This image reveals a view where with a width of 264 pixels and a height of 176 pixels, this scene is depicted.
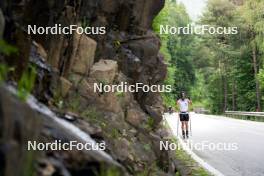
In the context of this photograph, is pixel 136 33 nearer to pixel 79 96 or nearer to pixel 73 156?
pixel 79 96

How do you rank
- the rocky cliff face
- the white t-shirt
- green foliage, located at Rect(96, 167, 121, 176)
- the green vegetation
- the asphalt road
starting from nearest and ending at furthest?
green foliage, located at Rect(96, 167, 121, 176), the rocky cliff face, the asphalt road, the white t-shirt, the green vegetation

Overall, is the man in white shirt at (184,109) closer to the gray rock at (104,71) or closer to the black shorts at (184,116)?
the black shorts at (184,116)

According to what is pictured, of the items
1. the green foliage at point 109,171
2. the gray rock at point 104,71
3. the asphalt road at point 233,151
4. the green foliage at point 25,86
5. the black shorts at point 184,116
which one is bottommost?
the asphalt road at point 233,151

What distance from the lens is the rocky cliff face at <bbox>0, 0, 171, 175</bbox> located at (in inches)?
255

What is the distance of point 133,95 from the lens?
42.7 ft

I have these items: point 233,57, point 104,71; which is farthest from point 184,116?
point 233,57

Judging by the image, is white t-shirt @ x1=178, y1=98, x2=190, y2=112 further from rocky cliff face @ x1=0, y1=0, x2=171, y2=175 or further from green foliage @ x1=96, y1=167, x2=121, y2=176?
green foliage @ x1=96, y1=167, x2=121, y2=176

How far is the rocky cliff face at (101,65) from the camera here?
6.47 metres

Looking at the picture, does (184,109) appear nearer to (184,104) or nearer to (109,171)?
(184,104)

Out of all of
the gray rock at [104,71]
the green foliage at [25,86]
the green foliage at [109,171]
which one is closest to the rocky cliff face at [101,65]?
the gray rock at [104,71]

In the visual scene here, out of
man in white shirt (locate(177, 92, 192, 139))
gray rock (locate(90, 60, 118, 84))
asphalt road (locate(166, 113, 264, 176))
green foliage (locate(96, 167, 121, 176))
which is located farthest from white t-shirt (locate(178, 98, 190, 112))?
green foliage (locate(96, 167, 121, 176))

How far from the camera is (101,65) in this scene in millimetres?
11234

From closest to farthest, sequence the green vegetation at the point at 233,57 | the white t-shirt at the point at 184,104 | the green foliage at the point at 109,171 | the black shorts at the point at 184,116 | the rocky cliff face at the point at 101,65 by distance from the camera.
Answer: the green foliage at the point at 109,171
the rocky cliff face at the point at 101,65
the white t-shirt at the point at 184,104
the black shorts at the point at 184,116
the green vegetation at the point at 233,57

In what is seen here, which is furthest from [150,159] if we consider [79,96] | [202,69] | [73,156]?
[202,69]
